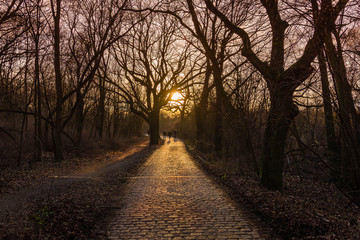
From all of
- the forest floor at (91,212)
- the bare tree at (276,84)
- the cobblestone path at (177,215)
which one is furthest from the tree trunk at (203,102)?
the cobblestone path at (177,215)

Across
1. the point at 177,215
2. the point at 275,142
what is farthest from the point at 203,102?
the point at 177,215

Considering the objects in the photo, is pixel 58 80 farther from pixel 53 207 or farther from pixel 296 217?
pixel 296 217

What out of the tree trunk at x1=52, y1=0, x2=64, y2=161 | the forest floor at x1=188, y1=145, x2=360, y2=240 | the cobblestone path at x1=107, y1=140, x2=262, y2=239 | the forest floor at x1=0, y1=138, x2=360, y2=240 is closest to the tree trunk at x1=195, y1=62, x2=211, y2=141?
the tree trunk at x1=52, y1=0, x2=64, y2=161

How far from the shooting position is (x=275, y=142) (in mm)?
8594

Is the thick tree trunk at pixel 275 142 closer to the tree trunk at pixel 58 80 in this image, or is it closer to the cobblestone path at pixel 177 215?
the cobblestone path at pixel 177 215

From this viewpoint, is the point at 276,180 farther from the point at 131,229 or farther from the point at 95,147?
the point at 95,147

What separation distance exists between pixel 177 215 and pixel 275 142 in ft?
13.0

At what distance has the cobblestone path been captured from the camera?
17.3ft

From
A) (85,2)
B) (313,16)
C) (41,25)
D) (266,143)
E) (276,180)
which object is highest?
(85,2)

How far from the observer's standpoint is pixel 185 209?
271 inches

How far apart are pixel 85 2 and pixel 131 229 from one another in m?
16.9

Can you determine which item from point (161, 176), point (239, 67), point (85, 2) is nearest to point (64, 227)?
point (161, 176)

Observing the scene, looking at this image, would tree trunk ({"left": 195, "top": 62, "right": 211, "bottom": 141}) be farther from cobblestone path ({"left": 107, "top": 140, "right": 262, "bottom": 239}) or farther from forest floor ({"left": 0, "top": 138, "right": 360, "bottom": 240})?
cobblestone path ({"left": 107, "top": 140, "right": 262, "bottom": 239})

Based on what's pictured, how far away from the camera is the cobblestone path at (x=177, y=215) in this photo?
5.28m
